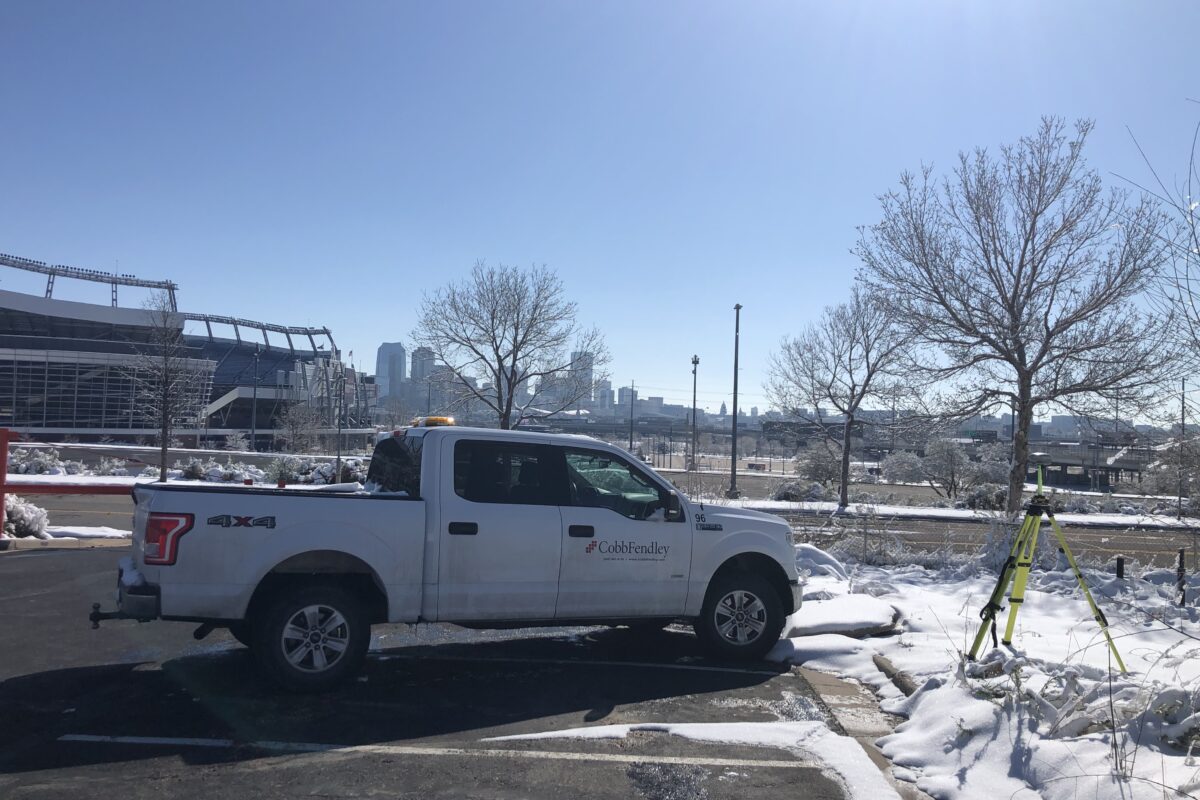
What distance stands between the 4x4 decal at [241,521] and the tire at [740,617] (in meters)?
3.69

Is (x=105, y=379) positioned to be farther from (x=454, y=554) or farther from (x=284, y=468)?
(x=454, y=554)

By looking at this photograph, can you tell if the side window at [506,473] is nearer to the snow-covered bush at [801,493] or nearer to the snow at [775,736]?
the snow at [775,736]

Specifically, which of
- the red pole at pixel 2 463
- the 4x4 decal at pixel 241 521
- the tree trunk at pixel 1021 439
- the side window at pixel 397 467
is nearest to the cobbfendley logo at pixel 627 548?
the side window at pixel 397 467

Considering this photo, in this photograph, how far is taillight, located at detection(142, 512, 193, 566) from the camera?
240 inches

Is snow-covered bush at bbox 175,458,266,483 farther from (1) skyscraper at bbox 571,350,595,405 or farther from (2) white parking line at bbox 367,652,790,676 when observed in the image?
(2) white parking line at bbox 367,652,790,676

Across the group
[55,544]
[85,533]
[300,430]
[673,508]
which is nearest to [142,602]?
[673,508]

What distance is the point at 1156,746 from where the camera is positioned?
4.54m

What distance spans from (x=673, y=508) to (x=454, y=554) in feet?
6.44

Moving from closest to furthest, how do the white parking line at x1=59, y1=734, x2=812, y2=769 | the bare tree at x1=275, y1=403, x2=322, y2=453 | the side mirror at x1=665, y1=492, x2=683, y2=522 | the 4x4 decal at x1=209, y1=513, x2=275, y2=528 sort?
the white parking line at x1=59, y1=734, x2=812, y2=769
the 4x4 decal at x1=209, y1=513, x2=275, y2=528
the side mirror at x1=665, y1=492, x2=683, y2=522
the bare tree at x1=275, y1=403, x2=322, y2=453

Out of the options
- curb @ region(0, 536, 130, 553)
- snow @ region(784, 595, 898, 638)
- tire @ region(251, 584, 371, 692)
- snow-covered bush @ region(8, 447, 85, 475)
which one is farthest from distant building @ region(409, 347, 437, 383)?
tire @ region(251, 584, 371, 692)

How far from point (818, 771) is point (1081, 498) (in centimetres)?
3700

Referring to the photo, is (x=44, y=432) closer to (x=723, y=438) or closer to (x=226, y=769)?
(x=226, y=769)

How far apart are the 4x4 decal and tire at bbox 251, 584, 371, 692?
0.52 m

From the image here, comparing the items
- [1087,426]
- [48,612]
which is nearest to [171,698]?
[48,612]
